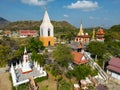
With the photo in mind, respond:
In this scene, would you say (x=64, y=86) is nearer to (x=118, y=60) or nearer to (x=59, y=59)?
(x=59, y=59)

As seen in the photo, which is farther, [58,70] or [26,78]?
[58,70]

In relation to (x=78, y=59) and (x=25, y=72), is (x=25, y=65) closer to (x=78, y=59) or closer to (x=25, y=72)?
(x=25, y=72)

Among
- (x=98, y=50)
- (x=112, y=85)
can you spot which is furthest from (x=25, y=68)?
(x=98, y=50)

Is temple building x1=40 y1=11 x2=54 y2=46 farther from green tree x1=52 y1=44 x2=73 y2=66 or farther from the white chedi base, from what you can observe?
the white chedi base

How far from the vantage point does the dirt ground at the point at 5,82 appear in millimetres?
22256

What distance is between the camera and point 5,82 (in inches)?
935

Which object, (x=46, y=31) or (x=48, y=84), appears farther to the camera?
(x=46, y=31)

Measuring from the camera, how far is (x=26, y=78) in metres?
23.4

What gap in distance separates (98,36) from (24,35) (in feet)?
212

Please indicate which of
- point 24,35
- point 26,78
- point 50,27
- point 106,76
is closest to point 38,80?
point 26,78

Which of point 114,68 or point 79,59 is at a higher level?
point 79,59

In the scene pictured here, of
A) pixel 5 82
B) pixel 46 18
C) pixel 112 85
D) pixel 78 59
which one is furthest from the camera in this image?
pixel 46 18

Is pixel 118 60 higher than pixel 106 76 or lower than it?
higher

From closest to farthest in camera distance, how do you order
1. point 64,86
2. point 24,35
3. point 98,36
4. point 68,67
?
point 64,86 → point 68,67 → point 98,36 → point 24,35
